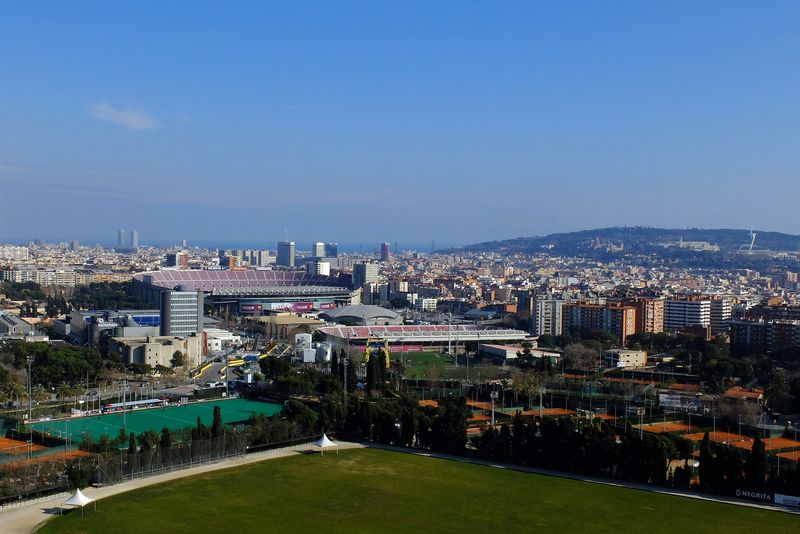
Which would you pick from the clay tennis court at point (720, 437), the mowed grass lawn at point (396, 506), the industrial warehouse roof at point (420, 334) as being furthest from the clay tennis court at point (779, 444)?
the industrial warehouse roof at point (420, 334)

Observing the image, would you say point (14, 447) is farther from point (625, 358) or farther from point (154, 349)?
point (625, 358)

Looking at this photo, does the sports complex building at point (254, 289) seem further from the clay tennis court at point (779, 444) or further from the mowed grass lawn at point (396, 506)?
the clay tennis court at point (779, 444)

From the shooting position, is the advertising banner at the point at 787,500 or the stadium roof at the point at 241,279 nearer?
the advertising banner at the point at 787,500

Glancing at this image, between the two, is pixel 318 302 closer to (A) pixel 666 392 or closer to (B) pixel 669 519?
(A) pixel 666 392

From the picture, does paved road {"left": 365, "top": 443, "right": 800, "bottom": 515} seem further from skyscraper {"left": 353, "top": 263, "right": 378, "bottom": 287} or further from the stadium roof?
skyscraper {"left": 353, "top": 263, "right": 378, "bottom": 287}

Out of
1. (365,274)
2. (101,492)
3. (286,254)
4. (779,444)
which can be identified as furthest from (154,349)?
(286,254)

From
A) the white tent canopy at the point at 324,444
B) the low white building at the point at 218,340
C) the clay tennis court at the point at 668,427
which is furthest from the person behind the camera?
the low white building at the point at 218,340
